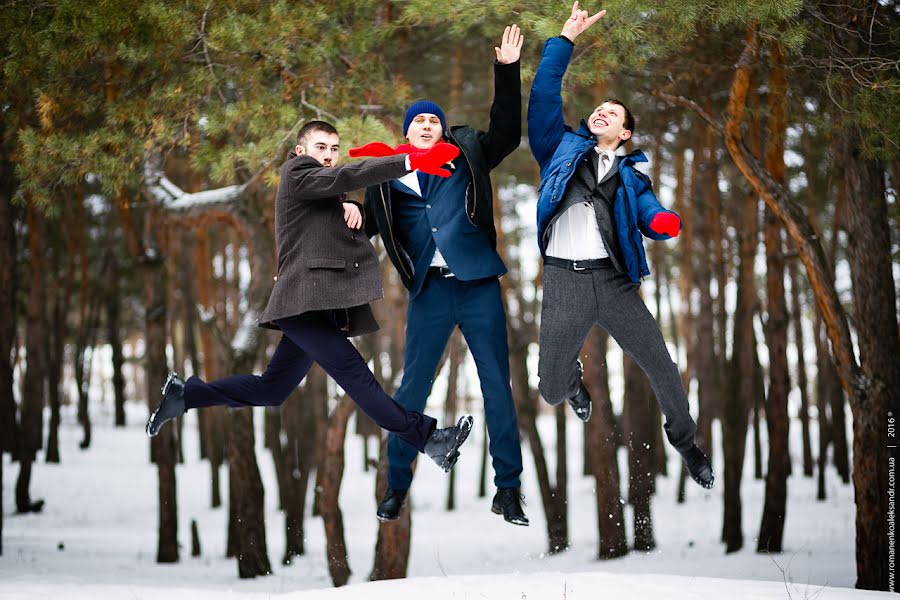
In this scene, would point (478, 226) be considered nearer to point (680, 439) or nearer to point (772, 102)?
point (680, 439)

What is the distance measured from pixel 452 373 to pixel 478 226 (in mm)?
11429

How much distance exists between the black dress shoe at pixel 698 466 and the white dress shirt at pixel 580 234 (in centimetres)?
116

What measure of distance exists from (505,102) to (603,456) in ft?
23.8

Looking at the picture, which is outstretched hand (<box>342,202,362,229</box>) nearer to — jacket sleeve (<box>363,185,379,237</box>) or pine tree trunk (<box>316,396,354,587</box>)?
jacket sleeve (<box>363,185,379,237</box>)

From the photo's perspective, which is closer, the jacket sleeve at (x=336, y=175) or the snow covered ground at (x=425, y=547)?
the jacket sleeve at (x=336, y=175)

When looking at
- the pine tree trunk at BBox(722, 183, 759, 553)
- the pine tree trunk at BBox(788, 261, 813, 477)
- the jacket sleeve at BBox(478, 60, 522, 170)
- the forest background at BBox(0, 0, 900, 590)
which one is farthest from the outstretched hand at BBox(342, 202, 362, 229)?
the pine tree trunk at BBox(788, 261, 813, 477)

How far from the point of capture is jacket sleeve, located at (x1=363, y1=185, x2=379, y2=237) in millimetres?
4855

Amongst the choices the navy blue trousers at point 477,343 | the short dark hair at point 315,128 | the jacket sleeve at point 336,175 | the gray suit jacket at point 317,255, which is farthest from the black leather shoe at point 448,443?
the short dark hair at point 315,128

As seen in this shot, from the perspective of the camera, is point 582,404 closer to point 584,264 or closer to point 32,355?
point 584,264

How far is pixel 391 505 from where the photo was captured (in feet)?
16.2

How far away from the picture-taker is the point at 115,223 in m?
18.3

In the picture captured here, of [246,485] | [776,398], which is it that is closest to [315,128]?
[246,485]

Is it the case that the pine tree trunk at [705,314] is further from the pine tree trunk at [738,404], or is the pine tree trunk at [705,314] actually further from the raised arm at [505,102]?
the raised arm at [505,102]

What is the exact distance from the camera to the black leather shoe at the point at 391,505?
4887 mm
